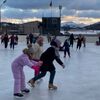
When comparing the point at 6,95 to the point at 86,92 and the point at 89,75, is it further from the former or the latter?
the point at 89,75

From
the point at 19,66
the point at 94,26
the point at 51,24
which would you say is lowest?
the point at 94,26

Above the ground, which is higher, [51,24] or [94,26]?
[51,24]

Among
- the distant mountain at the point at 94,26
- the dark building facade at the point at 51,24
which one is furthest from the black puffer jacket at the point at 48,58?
the distant mountain at the point at 94,26

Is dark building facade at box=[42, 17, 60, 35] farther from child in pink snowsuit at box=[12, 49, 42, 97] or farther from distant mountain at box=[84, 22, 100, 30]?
child in pink snowsuit at box=[12, 49, 42, 97]

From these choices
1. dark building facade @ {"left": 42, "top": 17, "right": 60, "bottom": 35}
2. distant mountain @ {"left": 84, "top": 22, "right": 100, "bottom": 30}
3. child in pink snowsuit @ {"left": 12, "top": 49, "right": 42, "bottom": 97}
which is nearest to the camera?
child in pink snowsuit @ {"left": 12, "top": 49, "right": 42, "bottom": 97}

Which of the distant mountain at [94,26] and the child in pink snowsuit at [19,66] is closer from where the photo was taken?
the child in pink snowsuit at [19,66]

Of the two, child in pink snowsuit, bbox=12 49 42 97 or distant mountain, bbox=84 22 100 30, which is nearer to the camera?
child in pink snowsuit, bbox=12 49 42 97

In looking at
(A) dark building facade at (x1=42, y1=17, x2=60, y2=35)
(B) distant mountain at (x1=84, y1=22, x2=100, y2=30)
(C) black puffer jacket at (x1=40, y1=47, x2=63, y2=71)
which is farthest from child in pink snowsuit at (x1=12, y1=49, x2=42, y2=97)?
(B) distant mountain at (x1=84, y1=22, x2=100, y2=30)

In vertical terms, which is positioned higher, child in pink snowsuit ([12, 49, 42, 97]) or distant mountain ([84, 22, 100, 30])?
child in pink snowsuit ([12, 49, 42, 97])

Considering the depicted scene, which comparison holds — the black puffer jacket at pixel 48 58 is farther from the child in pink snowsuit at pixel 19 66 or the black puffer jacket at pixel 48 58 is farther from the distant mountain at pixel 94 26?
the distant mountain at pixel 94 26

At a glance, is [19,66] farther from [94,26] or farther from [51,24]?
[94,26]

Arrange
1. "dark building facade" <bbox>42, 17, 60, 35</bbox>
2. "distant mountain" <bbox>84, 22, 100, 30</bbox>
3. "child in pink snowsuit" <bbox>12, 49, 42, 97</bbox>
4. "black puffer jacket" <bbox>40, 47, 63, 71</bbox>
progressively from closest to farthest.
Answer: "child in pink snowsuit" <bbox>12, 49, 42, 97</bbox>, "black puffer jacket" <bbox>40, 47, 63, 71</bbox>, "dark building facade" <bbox>42, 17, 60, 35</bbox>, "distant mountain" <bbox>84, 22, 100, 30</bbox>

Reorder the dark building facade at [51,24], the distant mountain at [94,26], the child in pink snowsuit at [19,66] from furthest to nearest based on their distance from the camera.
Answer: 1. the distant mountain at [94,26]
2. the dark building facade at [51,24]
3. the child in pink snowsuit at [19,66]

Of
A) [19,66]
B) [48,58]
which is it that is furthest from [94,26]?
[19,66]
